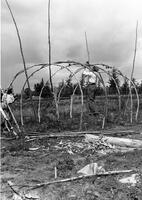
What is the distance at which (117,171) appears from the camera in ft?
17.3

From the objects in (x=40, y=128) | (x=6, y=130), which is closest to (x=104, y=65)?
(x=40, y=128)

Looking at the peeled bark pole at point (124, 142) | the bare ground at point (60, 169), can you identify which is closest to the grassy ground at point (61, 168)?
the bare ground at point (60, 169)

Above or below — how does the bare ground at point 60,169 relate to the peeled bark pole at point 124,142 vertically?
below

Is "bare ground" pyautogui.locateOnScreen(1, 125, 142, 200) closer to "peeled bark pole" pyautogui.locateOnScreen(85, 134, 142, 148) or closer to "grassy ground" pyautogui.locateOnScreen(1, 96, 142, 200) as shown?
"grassy ground" pyautogui.locateOnScreen(1, 96, 142, 200)

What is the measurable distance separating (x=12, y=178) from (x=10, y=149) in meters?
2.28

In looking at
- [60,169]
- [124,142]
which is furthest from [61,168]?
[124,142]

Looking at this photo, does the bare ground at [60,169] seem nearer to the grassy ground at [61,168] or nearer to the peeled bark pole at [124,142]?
the grassy ground at [61,168]

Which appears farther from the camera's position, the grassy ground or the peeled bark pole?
the peeled bark pole

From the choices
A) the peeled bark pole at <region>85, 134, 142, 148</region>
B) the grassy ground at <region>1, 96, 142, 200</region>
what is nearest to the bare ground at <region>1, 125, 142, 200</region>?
the grassy ground at <region>1, 96, 142, 200</region>

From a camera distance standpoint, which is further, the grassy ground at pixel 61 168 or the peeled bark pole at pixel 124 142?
the peeled bark pole at pixel 124 142

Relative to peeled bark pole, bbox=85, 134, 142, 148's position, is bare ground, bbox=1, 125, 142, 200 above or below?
below

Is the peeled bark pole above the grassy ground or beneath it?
above

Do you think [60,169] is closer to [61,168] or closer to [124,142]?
[61,168]

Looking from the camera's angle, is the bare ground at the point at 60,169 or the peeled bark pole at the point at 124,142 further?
the peeled bark pole at the point at 124,142
